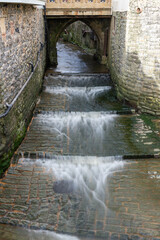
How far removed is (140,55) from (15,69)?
3622 mm

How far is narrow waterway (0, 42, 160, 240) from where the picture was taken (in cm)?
413

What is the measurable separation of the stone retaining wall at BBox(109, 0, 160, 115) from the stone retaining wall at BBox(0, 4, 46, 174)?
2.95 metres

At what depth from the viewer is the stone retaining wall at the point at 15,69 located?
497 centimetres

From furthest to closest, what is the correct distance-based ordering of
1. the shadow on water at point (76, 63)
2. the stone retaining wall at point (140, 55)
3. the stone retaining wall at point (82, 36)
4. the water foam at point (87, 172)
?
the stone retaining wall at point (82, 36) < the shadow on water at point (76, 63) < the stone retaining wall at point (140, 55) < the water foam at point (87, 172)

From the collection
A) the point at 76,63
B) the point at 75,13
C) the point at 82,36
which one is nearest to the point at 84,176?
the point at 75,13

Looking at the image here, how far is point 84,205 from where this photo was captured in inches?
178

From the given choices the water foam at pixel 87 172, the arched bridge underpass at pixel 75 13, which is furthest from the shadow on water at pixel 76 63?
the water foam at pixel 87 172

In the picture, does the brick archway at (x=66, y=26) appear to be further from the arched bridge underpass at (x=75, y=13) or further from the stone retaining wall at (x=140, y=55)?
the stone retaining wall at (x=140, y=55)

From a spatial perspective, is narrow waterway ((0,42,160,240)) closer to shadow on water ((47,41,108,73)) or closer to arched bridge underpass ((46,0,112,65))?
shadow on water ((47,41,108,73))

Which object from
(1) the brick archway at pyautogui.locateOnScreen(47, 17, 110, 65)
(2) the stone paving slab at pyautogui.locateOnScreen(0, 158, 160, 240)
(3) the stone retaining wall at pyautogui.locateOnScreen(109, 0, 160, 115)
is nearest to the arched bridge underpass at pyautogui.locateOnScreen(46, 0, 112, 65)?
(1) the brick archway at pyautogui.locateOnScreen(47, 17, 110, 65)

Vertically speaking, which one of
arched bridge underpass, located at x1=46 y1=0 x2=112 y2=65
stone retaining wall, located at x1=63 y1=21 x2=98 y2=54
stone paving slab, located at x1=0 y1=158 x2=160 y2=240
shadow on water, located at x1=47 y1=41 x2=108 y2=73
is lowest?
stone paving slab, located at x1=0 y1=158 x2=160 y2=240

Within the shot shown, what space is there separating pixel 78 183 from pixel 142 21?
4.72 metres

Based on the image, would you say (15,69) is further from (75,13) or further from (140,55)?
(75,13)

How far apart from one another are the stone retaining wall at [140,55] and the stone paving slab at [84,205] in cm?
262
